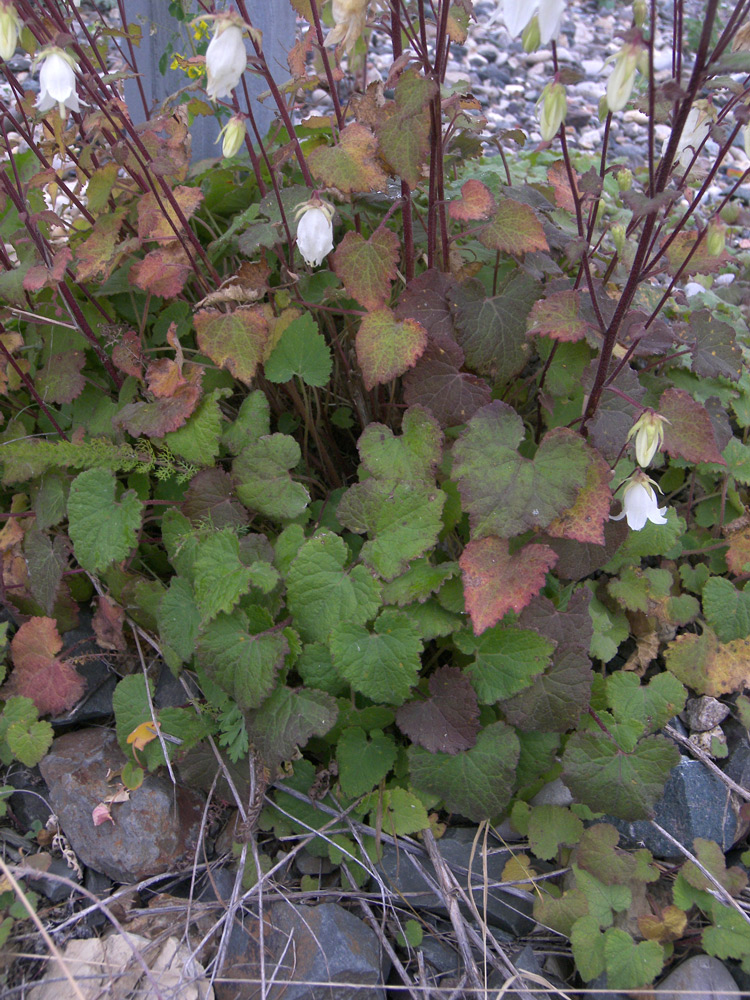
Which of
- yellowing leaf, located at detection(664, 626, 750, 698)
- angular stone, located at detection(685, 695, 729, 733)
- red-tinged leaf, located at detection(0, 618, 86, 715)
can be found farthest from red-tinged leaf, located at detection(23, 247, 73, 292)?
angular stone, located at detection(685, 695, 729, 733)

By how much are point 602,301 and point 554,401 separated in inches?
9.3

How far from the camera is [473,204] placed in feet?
4.51

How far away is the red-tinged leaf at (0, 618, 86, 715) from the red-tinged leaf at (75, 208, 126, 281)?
800 millimetres

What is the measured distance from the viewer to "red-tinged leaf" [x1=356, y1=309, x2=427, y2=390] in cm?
136

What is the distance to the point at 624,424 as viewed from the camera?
4.45ft

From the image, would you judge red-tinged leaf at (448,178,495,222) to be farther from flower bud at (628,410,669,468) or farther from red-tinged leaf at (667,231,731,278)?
flower bud at (628,410,669,468)

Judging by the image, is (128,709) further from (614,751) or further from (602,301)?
(602,301)

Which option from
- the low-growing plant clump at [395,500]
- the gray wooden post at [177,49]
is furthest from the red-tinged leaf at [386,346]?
the gray wooden post at [177,49]

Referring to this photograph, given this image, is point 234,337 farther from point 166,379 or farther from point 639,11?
point 639,11

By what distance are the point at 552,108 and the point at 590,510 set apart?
2.21 feet

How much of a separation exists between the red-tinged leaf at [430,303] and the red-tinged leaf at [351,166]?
21cm

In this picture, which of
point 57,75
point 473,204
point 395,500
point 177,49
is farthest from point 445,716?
point 177,49

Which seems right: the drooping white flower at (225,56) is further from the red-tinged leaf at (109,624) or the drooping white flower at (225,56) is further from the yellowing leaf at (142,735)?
the yellowing leaf at (142,735)

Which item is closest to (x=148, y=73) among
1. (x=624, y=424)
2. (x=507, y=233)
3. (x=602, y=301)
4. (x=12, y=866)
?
(x=507, y=233)
